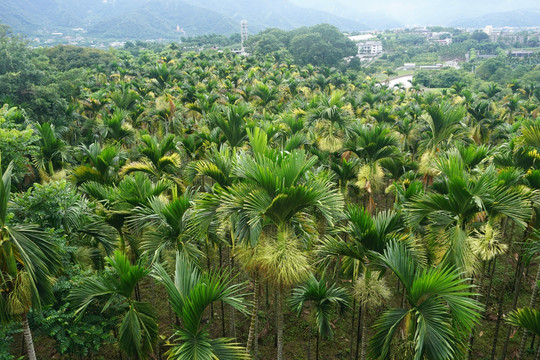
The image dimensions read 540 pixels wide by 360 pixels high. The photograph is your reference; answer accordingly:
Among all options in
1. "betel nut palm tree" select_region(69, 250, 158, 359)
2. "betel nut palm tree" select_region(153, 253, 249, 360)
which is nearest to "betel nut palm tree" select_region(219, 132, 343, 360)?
"betel nut palm tree" select_region(153, 253, 249, 360)

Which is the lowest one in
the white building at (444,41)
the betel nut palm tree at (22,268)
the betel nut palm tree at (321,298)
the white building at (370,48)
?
the betel nut palm tree at (321,298)

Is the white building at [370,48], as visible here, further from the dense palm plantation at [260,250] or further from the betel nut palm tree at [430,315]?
the betel nut palm tree at [430,315]

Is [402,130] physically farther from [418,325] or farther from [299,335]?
[418,325]

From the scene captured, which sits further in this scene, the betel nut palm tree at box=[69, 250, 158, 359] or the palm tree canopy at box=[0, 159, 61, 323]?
the betel nut palm tree at box=[69, 250, 158, 359]

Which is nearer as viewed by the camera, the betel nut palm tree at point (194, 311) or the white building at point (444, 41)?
the betel nut palm tree at point (194, 311)

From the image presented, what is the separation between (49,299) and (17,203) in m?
2.13

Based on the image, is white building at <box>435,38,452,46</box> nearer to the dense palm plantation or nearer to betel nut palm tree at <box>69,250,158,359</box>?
the dense palm plantation

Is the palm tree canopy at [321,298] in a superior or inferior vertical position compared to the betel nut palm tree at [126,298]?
inferior

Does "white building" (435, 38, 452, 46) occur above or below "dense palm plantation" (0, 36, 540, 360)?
above

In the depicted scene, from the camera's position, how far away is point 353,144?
12734 millimetres

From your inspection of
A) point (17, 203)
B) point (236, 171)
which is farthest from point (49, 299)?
point (236, 171)

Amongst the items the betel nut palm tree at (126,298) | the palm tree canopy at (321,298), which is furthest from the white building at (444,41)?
the betel nut palm tree at (126,298)

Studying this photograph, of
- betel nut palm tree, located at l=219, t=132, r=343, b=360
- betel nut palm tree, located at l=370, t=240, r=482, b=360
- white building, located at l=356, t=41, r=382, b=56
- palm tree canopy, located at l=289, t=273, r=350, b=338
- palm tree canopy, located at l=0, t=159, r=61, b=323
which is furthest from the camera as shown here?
white building, located at l=356, t=41, r=382, b=56

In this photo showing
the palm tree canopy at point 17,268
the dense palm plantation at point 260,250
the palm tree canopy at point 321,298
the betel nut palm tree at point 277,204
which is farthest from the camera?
the palm tree canopy at point 321,298
